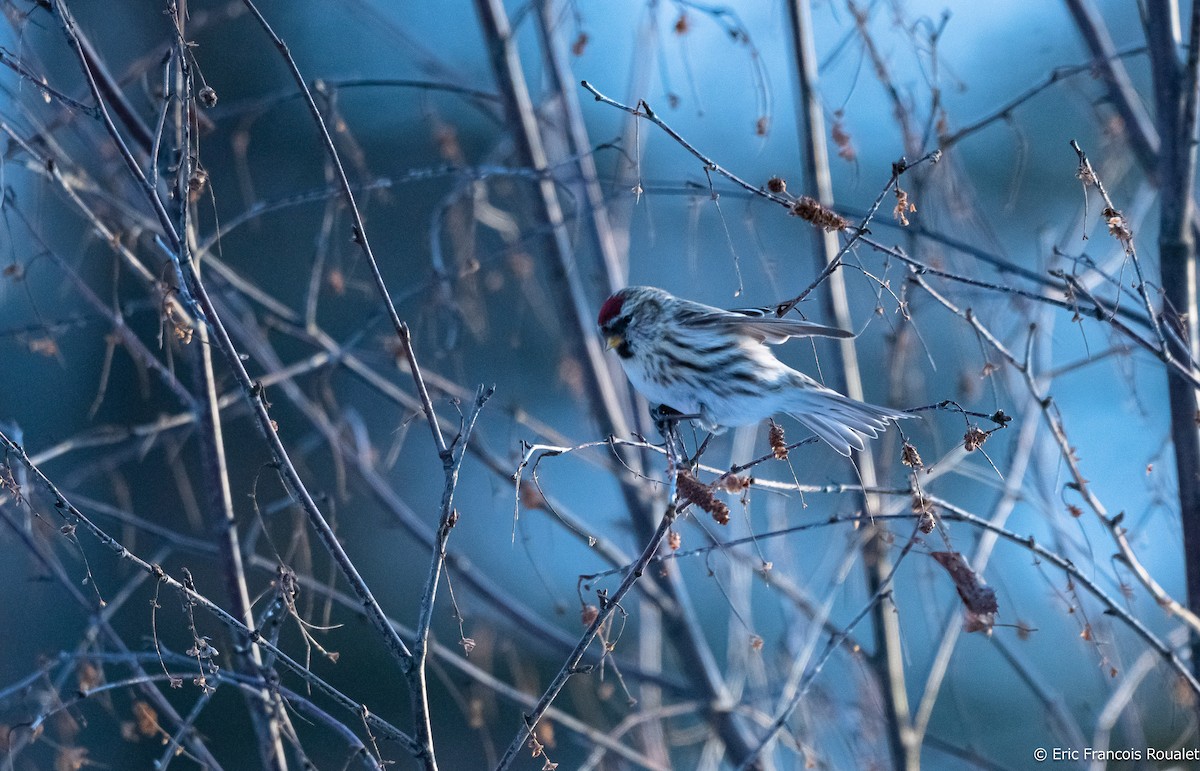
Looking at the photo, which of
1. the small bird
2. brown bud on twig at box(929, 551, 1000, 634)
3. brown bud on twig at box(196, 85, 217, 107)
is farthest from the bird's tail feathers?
brown bud on twig at box(196, 85, 217, 107)

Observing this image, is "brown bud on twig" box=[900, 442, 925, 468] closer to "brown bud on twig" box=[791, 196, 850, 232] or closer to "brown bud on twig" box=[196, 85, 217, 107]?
"brown bud on twig" box=[791, 196, 850, 232]

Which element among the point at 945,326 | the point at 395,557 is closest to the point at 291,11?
the point at 395,557

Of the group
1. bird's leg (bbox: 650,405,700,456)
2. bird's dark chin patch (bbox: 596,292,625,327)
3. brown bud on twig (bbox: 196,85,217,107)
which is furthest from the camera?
bird's dark chin patch (bbox: 596,292,625,327)

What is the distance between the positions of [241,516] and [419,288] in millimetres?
3283

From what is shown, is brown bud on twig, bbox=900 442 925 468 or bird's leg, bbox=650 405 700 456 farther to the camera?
bird's leg, bbox=650 405 700 456

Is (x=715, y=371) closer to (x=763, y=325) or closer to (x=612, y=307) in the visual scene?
(x=612, y=307)

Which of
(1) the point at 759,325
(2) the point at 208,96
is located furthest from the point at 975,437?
(2) the point at 208,96

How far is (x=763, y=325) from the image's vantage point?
1.88 meters

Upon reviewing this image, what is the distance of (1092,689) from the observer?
6.17m

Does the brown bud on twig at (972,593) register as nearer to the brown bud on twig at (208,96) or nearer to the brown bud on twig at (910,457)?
the brown bud on twig at (910,457)

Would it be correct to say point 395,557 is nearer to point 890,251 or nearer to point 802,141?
point 802,141

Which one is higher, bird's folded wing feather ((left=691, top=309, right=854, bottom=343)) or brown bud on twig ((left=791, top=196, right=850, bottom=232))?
brown bud on twig ((left=791, top=196, right=850, bottom=232))

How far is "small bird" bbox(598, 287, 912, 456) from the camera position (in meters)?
2.16

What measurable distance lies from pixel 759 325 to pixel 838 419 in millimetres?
385
